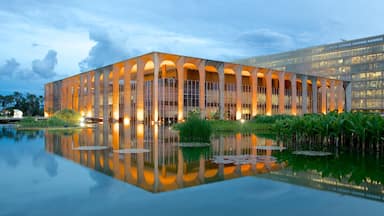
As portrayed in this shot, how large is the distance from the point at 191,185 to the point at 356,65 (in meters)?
95.1

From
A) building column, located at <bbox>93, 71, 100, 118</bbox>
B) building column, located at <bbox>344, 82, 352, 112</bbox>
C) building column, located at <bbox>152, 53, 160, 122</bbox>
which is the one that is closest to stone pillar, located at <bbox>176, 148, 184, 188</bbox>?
building column, located at <bbox>152, 53, 160, 122</bbox>

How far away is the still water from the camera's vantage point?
5.82 meters

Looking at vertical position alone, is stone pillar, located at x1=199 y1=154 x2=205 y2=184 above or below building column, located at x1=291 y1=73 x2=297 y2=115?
below

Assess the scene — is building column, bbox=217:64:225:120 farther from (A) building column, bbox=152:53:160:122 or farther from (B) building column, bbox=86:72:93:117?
(B) building column, bbox=86:72:93:117

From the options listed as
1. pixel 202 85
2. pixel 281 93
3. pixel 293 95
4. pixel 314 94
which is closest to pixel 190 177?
pixel 202 85

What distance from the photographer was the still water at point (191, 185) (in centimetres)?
582

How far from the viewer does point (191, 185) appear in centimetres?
751

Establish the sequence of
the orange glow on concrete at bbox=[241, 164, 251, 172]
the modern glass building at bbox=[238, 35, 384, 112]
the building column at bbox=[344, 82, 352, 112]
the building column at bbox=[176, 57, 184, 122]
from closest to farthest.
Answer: the orange glow on concrete at bbox=[241, 164, 251, 172] < the building column at bbox=[176, 57, 184, 122] < the building column at bbox=[344, 82, 352, 112] < the modern glass building at bbox=[238, 35, 384, 112]

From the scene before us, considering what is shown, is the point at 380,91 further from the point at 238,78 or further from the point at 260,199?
the point at 260,199

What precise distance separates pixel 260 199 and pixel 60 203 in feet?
12.7

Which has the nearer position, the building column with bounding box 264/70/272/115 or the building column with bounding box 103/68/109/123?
the building column with bounding box 103/68/109/123

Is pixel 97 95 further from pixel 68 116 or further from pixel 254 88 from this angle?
pixel 254 88

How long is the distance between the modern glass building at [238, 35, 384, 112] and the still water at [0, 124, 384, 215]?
8563 centimetres

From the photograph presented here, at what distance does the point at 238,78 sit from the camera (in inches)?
2121
